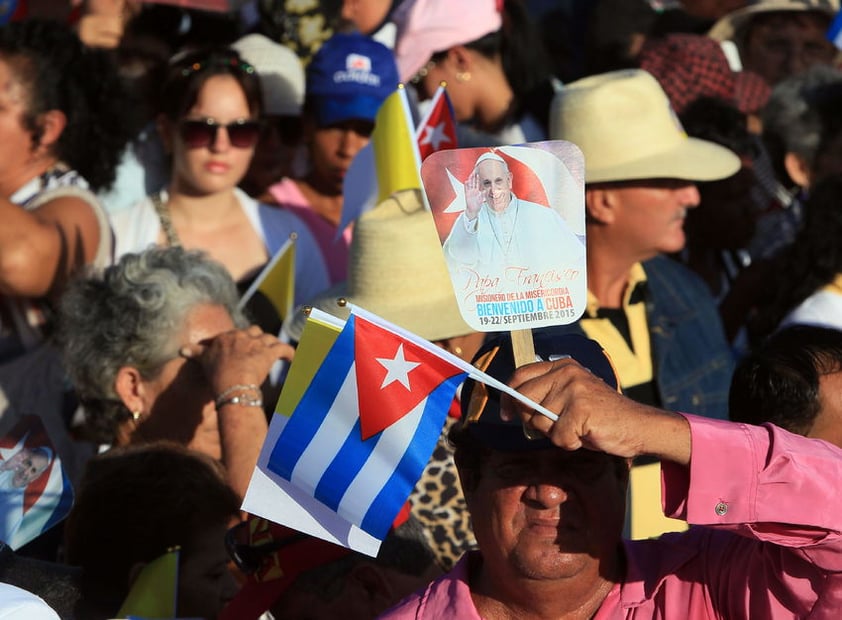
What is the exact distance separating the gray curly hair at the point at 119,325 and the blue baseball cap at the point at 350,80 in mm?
1308

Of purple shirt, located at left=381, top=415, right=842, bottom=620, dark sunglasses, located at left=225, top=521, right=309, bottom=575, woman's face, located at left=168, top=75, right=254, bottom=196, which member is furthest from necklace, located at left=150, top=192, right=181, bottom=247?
purple shirt, located at left=381, top=415, right=842, bottom=620

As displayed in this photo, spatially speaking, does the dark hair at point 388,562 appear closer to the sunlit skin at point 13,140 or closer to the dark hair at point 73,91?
the sunlit skin at point 13,140

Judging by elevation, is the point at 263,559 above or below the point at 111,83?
below

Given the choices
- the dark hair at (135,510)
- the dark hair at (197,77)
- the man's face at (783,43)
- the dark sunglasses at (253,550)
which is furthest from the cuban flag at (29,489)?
the man's face at (783,43)

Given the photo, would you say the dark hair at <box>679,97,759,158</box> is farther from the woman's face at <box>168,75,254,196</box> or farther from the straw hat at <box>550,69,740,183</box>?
the woman's face at <box>168,75,254,196</box>

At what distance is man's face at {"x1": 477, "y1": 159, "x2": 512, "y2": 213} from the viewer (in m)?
2.46

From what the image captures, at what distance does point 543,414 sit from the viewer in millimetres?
2344

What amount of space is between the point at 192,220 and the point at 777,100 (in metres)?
2.59

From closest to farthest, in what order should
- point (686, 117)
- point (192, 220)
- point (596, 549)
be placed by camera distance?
point (596, 549) < point (192, 220) < point (686, 117)

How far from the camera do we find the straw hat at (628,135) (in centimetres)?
461

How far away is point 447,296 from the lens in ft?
13.3

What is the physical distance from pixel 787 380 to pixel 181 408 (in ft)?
5.73

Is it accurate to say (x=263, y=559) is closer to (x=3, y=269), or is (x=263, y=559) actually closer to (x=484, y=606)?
(x=484, y=606)

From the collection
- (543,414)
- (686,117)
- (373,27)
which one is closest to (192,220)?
(373,27)
